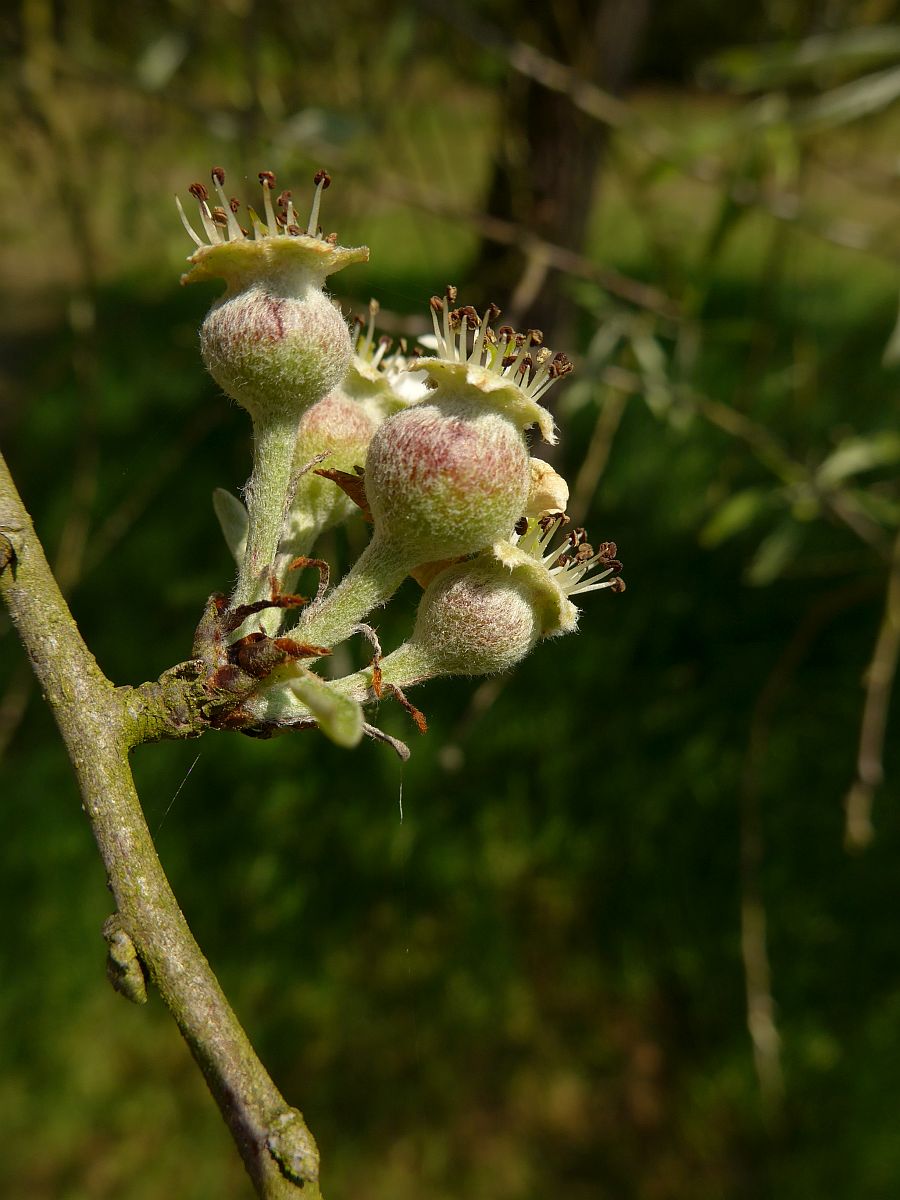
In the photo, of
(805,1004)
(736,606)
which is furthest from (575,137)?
(805,1004)

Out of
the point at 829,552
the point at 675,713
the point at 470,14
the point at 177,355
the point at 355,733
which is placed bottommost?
the point at 675,713

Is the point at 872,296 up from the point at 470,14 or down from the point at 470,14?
down

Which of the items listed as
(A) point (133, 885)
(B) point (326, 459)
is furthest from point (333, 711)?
(B) point (326, 459)

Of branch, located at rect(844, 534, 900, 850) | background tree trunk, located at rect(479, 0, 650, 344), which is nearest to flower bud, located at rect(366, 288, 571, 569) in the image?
branch, located at rect(844, 534, 900, 850)

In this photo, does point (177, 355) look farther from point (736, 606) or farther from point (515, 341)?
point (515, 341)

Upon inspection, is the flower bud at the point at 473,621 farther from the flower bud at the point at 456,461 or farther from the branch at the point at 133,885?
the branch at the point at 133,885

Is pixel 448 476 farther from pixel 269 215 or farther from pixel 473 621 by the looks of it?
pixel 269 215

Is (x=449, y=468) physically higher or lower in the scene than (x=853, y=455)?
higher

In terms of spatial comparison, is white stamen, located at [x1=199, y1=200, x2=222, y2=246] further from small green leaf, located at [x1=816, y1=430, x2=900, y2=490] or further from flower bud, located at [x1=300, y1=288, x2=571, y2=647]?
small green leaf, located at [x1=816, y1=430, x2=900, y2=490]
